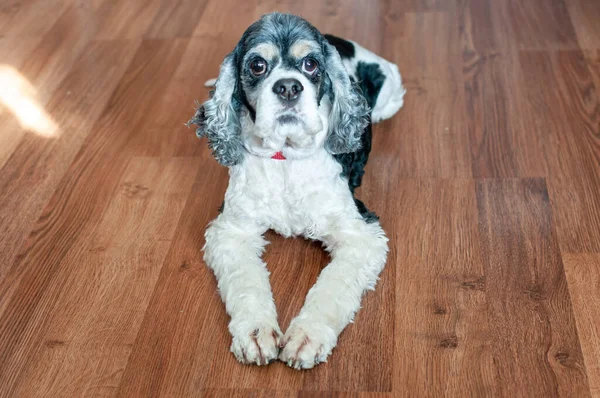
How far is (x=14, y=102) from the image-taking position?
14.8 feet

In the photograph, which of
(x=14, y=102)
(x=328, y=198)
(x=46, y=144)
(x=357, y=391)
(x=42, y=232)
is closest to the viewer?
(x=357, y=391)

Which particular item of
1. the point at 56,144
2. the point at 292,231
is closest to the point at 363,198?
the point at 292,231

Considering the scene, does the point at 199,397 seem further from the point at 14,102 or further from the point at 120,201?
the point at 14,102

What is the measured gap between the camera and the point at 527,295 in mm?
2814

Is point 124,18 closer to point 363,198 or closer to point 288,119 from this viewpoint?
point 363,198

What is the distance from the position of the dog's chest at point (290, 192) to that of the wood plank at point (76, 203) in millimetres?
821

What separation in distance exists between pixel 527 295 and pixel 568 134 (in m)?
1.25

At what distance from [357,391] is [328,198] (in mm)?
843

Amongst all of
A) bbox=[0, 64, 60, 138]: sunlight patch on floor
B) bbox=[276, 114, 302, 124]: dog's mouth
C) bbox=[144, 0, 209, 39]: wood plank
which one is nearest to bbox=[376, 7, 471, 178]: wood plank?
bbox=[276, 114, 302, 124]: dog's mouth

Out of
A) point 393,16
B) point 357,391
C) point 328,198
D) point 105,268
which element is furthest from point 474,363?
point 393,16

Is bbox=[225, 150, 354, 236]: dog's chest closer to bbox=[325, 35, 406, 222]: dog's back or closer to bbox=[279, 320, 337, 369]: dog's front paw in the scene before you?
bbox=[325, 35, 406, 222]: dog's back

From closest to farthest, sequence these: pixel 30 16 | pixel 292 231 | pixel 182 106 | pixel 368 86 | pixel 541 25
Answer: pixel 292 231 < pixel 368 86 < pixel 182 106 < pixel 541 25 < pixel 30 16

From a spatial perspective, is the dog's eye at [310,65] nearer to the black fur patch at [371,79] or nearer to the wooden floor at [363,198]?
the wooden floor at [363,198]

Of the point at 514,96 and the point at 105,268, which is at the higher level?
the point at 105,268
